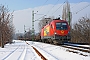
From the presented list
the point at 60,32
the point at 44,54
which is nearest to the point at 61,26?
the point at 60,32

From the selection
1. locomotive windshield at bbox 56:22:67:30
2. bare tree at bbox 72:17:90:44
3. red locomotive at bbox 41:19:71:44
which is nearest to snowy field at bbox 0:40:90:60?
red locomotive at bbox 41:19:71:44

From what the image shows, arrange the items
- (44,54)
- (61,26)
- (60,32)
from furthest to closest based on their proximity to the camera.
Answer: (61,26) < (60,32) < (44,54)

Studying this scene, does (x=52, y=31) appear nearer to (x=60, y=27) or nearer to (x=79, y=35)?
(x=60, y=27)

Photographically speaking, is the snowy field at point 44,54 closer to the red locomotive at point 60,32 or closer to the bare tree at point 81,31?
the red locomotive at point 60,32

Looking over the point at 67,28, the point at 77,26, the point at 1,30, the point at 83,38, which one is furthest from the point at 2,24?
the point at 77,26

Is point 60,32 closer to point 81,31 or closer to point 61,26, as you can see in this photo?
point 61,26

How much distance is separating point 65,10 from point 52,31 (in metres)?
33.2

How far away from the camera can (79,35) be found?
45.8m

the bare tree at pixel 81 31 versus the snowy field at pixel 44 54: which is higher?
the bare tree at pixel 81 31

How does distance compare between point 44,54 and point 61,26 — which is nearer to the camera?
point 44,54

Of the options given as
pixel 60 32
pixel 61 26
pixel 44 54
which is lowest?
pixel 44 54

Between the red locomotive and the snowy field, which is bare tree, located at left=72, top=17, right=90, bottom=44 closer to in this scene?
the red locomotive

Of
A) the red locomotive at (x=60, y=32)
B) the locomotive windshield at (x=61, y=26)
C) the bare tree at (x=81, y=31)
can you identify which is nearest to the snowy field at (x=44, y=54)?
the red locomotive at (x=60, y=32)

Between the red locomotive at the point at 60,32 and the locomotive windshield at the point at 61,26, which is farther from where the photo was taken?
the locomotive windshield at the point at 61,26
